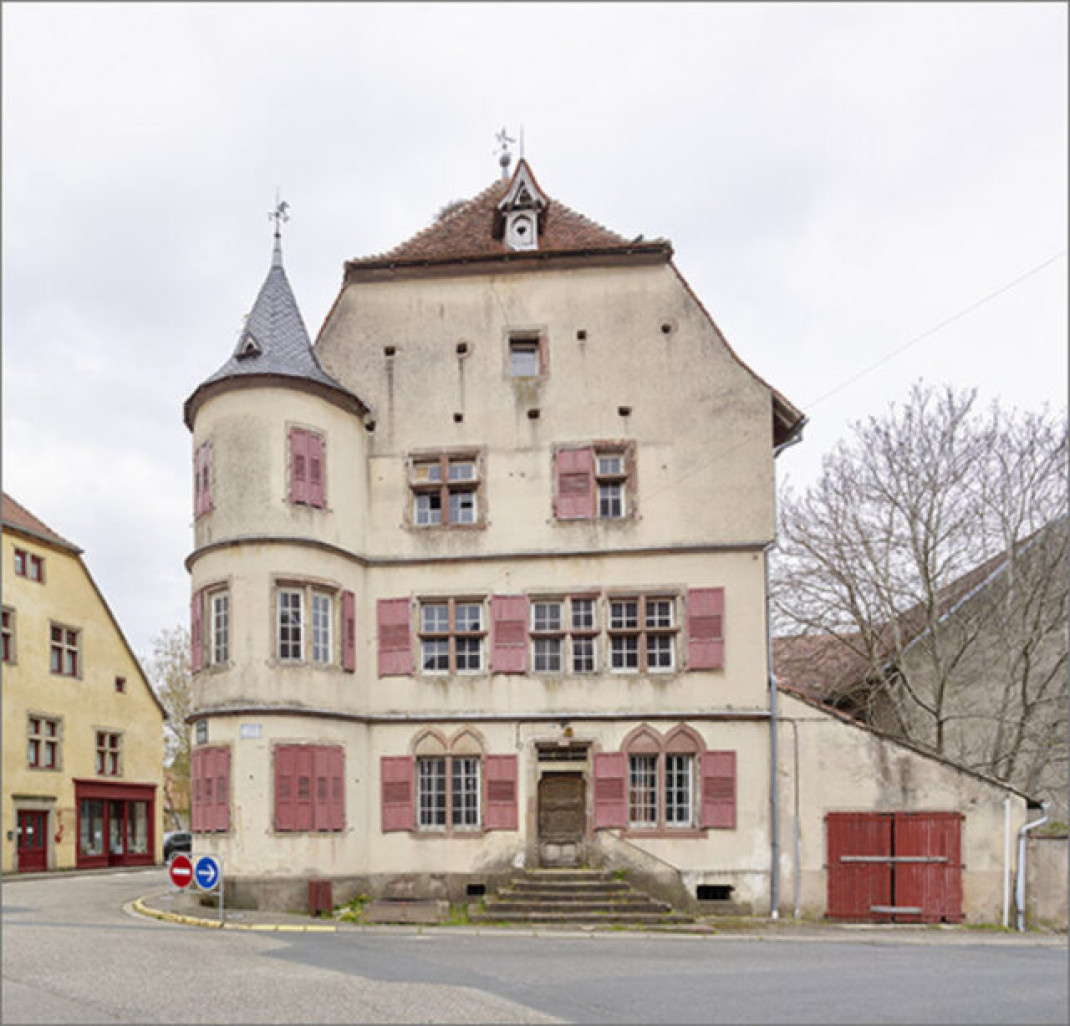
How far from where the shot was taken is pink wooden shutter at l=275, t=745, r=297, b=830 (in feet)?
69.3

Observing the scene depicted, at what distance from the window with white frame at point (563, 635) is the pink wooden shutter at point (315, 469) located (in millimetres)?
4605

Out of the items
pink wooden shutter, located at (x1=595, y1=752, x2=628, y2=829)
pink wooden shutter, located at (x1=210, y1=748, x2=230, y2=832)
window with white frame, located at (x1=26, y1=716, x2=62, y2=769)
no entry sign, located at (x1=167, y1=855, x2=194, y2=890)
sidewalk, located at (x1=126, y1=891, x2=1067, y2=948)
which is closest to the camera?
no entry sign, located at (x1=167, y1=855, x2=194, y2=890)

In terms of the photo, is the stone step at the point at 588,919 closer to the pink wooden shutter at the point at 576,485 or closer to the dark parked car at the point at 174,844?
the pink wooden shutter at the point at 576,485

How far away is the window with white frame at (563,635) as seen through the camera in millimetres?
23188

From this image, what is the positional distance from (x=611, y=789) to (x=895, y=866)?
17.3 feet

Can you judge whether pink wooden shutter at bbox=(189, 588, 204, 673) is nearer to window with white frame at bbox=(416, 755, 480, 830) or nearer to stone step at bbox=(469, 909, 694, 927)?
window with white frame at bbox=(416, 755, 480, 830)

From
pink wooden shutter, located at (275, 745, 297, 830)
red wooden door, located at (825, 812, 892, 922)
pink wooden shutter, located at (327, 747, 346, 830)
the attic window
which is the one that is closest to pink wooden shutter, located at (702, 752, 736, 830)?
red wooden door, located at (825, 812, 892, 922)

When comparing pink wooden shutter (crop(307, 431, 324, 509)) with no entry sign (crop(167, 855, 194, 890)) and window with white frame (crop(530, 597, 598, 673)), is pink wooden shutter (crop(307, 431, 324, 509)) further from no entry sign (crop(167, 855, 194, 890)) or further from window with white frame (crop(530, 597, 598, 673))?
no entry sign (crop(167, 855, 194, 890))

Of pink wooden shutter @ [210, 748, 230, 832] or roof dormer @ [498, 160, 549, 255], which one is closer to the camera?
pink wooden shutter @ [210, 748, 230, 832]

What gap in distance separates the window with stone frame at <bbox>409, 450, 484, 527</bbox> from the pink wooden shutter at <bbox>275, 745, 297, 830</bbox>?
17.2 ft

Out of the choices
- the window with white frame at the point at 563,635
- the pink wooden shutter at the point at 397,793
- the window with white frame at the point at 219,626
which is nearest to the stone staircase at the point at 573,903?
the pink wooden shutter at the point at 397,793

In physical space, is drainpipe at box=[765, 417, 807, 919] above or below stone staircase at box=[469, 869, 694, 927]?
above

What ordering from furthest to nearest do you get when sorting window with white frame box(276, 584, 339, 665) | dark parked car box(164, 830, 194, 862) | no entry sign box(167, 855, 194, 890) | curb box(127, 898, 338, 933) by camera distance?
dark parked car box(164, 830, 194, 862)
window with white frame box(276, 584, 339, 665)
curb box(127, 898, 338, 933)
no entry sign box(167, 855, 194, 890)

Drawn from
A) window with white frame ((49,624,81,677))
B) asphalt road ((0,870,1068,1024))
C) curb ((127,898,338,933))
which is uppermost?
window with white frame ((49,624,81,677))
